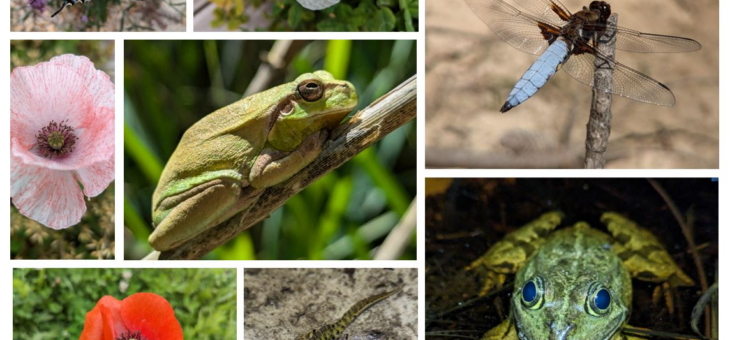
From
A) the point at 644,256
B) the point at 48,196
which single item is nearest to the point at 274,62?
the point at 48,196

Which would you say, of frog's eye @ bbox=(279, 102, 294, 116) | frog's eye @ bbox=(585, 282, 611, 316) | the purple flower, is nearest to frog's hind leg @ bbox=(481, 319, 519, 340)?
frog's eye @ bbox=(585, 282, 611, 316)

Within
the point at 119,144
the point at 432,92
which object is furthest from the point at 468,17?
the point at 119,144

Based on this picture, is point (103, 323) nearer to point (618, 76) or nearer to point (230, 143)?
point (230, 143)

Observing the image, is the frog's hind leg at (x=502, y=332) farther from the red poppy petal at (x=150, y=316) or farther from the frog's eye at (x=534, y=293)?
the red poppy petal at (x=150, y=316)

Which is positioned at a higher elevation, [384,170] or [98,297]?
[384,170]

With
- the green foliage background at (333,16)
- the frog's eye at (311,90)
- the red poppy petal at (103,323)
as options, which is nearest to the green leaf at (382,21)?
the green foliage background at (333,16)

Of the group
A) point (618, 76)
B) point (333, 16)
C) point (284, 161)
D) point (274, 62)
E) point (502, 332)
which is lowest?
point (502, 332)

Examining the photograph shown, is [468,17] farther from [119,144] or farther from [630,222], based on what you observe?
[119,144]

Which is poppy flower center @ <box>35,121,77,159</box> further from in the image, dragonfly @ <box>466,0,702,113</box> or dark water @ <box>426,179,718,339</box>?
dragonfly @ <box>466,0,702,113</box>
